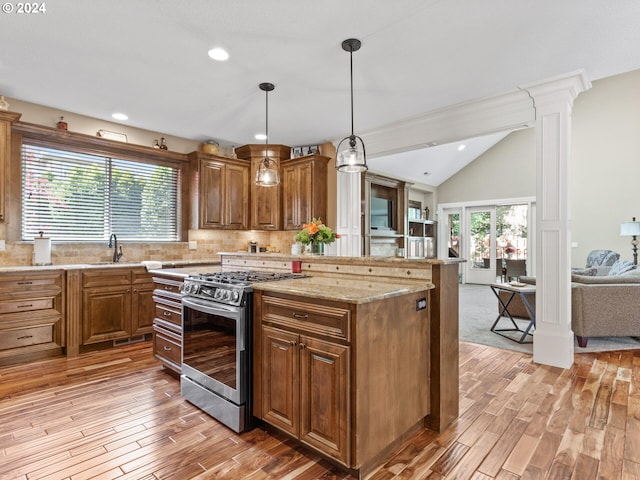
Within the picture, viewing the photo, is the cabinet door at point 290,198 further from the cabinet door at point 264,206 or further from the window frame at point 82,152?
the window frame at point 82,152

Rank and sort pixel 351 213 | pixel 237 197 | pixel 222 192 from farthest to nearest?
pixel 237 197, pixel 222 192, pixel 351 213

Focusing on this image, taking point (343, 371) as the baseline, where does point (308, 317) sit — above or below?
above

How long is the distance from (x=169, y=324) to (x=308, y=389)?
1677mm

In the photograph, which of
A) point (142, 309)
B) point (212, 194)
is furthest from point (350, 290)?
point (212, 194)

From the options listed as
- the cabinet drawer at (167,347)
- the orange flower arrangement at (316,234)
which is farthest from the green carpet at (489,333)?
the cabinet drawer at (167,347)

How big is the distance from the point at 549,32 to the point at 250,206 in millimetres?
4138

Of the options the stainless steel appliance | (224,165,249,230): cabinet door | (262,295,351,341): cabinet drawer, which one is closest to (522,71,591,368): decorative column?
the stainless steel appliance

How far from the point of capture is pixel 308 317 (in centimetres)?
188

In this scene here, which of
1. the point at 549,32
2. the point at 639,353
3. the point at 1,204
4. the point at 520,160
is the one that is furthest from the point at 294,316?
the point at 520,160

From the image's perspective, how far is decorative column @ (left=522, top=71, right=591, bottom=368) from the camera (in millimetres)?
3176

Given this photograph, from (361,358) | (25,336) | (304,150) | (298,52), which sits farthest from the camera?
(304,150)

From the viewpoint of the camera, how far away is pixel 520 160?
8.50 m

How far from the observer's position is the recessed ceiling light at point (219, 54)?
107 inches
